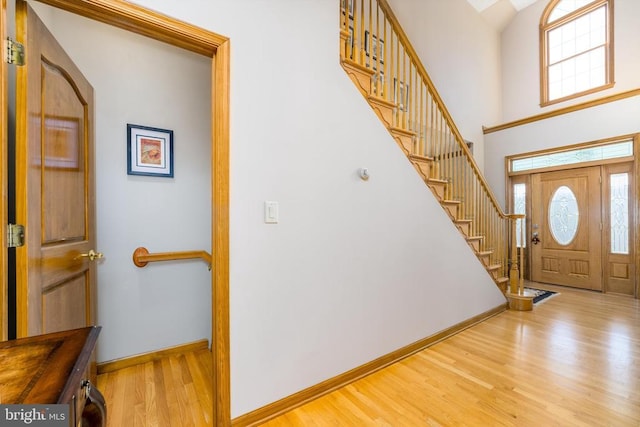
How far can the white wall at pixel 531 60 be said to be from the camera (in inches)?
160

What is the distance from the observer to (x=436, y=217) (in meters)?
2.57

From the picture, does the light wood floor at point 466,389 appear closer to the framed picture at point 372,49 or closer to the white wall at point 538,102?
the framed picture at point 372,49

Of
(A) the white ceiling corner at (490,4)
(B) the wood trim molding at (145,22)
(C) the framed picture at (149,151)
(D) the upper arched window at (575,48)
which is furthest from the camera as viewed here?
(A) the white ceiling corner at (490,4)

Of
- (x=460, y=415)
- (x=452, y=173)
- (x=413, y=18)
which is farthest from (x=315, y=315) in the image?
(x=413, y=18)

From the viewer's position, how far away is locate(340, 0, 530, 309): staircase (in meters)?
2.09

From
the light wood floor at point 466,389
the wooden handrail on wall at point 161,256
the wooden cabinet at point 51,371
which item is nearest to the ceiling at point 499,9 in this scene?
the light wood floor at point 466,389

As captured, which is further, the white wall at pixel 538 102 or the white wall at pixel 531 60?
the white wall at pixel 531 60

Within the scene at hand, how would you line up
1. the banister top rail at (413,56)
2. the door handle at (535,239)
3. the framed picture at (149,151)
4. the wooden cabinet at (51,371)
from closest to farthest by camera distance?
the wooden cabinet at (51,371) < the framed picture at (149,151) < the banister top rail at (413,56) < the door handle at (535,239)

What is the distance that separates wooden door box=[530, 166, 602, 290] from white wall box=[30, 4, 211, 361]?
5.21 meters

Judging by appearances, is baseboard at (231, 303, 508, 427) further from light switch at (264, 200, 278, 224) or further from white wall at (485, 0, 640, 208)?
white wall at (485, 0, 640, 208)

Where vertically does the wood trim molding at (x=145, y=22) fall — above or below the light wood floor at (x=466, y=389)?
above

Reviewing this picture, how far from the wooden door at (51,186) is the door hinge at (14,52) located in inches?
0.8

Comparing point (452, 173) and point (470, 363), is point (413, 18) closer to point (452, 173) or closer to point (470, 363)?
point (452, 173)

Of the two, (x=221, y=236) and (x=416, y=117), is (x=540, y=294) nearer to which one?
(x=416, y=117)
